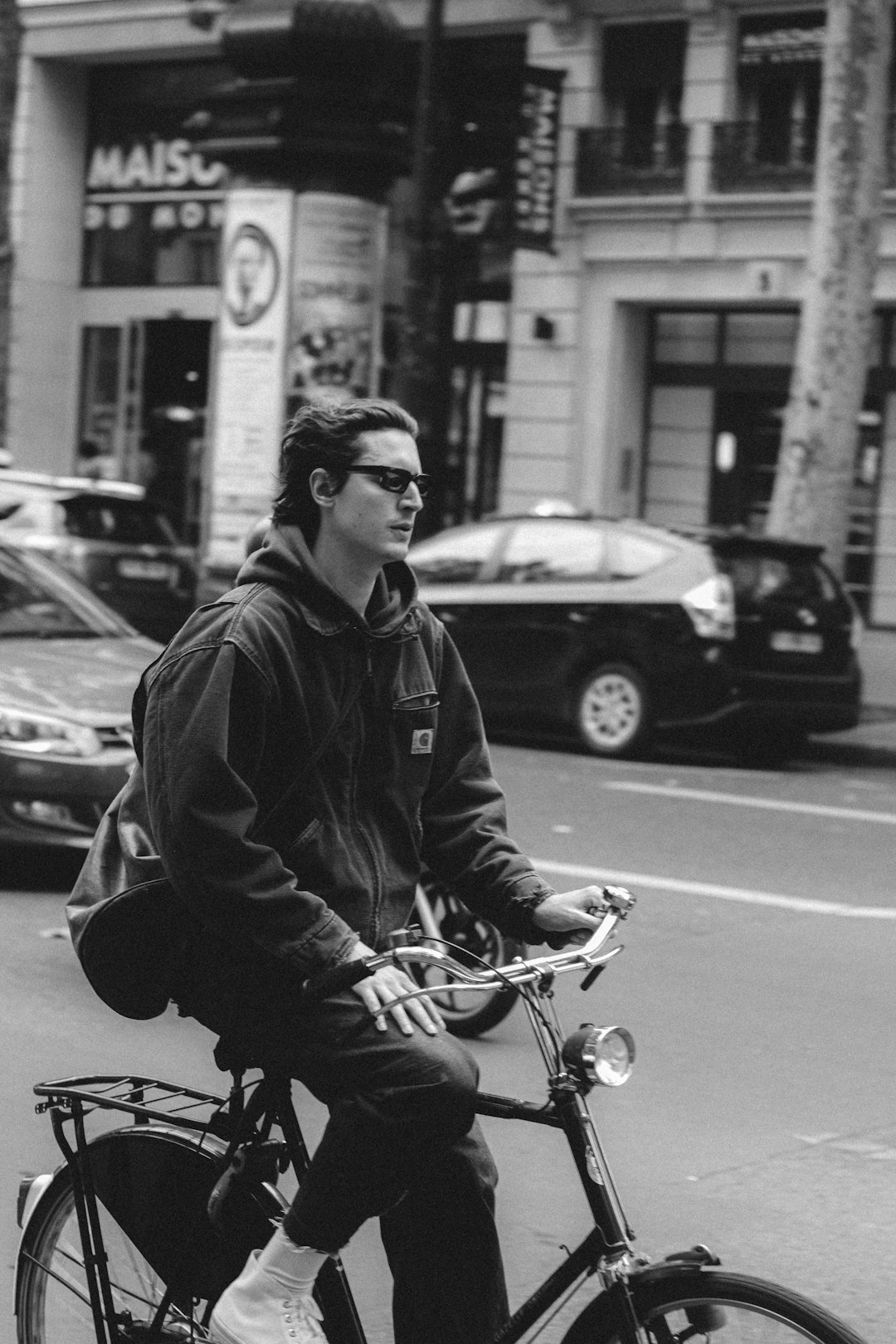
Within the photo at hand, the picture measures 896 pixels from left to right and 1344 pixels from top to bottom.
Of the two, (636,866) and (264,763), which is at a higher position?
(264,763)

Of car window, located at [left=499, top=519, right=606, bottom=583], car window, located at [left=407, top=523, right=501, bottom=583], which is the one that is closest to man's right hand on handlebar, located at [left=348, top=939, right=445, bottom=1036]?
car window, located at [left=499, top=519, right=606, bottom=583]

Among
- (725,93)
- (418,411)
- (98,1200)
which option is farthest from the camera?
(725,93)

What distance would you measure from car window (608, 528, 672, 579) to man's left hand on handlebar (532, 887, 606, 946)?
35.2 feet

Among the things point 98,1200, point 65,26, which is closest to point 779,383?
point 65,26

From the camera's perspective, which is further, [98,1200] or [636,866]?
[636,866]

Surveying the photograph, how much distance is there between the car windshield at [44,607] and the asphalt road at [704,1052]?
106 centimetres

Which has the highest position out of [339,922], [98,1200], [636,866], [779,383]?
[779,383]

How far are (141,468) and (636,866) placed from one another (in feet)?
60.6

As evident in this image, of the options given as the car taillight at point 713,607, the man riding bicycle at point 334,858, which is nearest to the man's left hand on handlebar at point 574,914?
the man riding bicycle at point 334,858

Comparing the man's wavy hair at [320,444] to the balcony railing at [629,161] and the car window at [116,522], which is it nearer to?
the car window at [116,522]

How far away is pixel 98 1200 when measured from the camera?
3297mm

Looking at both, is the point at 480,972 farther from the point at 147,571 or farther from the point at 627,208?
the point at 627,208

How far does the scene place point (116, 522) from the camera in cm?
1617

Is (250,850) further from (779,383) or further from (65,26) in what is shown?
(65,26)
